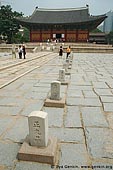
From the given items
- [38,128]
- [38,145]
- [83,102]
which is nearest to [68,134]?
[38,145]

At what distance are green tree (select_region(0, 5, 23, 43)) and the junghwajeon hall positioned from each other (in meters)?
4.39

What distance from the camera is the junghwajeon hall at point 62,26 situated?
131ft

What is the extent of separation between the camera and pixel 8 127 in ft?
11.1

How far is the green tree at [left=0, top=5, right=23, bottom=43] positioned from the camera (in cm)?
4416

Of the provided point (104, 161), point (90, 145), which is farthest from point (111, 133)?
point (104, 161)

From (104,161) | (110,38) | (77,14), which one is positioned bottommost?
(104,161)

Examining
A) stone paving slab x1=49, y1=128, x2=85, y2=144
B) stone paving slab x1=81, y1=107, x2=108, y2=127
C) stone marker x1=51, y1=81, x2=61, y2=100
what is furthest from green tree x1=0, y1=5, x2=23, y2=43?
stone paving slab x1=49, y1=128, x2=85, y2=144

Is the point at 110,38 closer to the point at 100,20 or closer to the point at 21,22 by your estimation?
the point at 100,20

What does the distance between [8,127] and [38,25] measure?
132ft

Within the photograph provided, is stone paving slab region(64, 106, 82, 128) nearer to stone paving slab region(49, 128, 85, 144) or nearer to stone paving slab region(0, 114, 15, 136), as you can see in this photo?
stone paving slab region(49, 128, 85, 144)

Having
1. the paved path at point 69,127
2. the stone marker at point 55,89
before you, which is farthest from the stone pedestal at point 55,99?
the paved path at point 69,127

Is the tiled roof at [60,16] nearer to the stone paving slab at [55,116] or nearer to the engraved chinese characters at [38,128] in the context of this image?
the stone paving slab at [55,116]

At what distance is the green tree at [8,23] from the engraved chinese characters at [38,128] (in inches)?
1751

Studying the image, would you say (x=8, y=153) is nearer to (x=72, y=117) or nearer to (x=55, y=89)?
(x=72, y=117)
